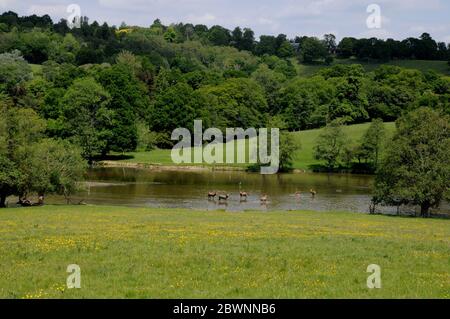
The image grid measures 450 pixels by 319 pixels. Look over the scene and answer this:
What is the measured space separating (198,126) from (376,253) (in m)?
114

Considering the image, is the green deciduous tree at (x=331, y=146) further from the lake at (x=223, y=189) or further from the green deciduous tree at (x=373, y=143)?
the lake at (x=223, y=189)

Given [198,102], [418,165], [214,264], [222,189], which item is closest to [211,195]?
[222,189]

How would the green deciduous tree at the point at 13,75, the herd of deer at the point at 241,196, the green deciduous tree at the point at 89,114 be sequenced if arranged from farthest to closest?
1. the green deciduous tree at the point at 13,75
2. the green deciduous tree at the point at 89,114
3. the herd of deer at the point at 241,196

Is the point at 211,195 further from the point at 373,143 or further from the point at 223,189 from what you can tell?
the point at 373,143

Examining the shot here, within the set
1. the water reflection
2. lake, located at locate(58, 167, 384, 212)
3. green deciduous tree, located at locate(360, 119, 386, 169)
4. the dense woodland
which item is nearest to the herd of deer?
the water reflection

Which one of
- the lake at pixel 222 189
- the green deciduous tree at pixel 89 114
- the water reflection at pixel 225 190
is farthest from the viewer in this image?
the green deciduous tree at pixel 89 114

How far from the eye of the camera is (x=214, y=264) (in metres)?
19.0

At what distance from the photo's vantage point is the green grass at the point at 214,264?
51.4 ft

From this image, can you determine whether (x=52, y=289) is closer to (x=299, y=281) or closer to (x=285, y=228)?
(x=299, y=281)

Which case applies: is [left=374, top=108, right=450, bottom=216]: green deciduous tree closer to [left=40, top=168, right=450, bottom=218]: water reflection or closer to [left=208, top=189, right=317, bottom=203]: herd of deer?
[left=40, top=168, right=450, bottom=218]: water reflection

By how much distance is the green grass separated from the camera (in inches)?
616

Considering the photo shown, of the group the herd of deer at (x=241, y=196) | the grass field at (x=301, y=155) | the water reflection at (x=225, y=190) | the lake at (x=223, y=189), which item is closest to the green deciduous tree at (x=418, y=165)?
the water reflection at (x=225, y=190)

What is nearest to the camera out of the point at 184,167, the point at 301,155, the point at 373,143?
the point at 184,167
